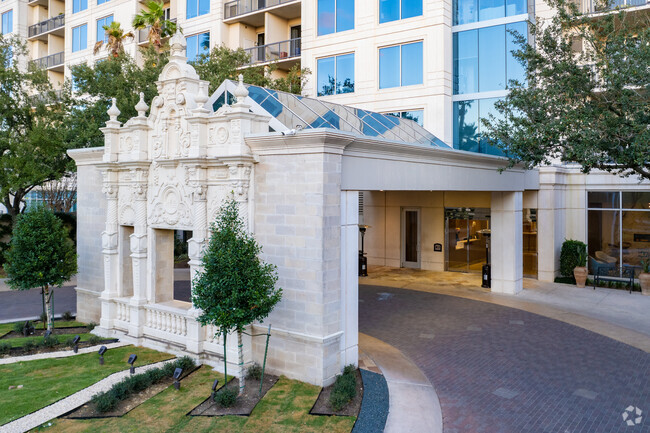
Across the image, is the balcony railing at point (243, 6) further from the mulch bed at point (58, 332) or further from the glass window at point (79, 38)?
the mulch bed at point (58, 332)

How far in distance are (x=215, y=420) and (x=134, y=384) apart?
7.47ft

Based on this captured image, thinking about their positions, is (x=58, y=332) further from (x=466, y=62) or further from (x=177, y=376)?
(x=466, y=62)

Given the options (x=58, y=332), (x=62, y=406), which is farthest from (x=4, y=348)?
(x=62, y=406)

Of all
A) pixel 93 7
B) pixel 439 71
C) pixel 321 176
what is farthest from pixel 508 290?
pixel 93 7

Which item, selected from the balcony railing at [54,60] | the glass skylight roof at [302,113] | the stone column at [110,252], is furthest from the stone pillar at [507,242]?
the balcony railing at [54,60]

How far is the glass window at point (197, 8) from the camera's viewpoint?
110 feet

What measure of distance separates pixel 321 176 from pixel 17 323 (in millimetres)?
12117

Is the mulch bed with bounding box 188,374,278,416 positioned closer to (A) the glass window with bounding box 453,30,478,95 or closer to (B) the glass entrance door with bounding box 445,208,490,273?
(B) the glass entrance door with bounding box 445,208,490,273

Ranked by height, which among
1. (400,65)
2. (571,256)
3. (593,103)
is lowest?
(571,256)

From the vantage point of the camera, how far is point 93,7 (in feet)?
123

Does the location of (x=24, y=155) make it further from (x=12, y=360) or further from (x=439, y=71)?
(x=439, y=71)

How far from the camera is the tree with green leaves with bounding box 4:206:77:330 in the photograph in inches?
537

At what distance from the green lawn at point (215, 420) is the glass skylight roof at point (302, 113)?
6325mm

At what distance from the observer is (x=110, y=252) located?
1366cm
